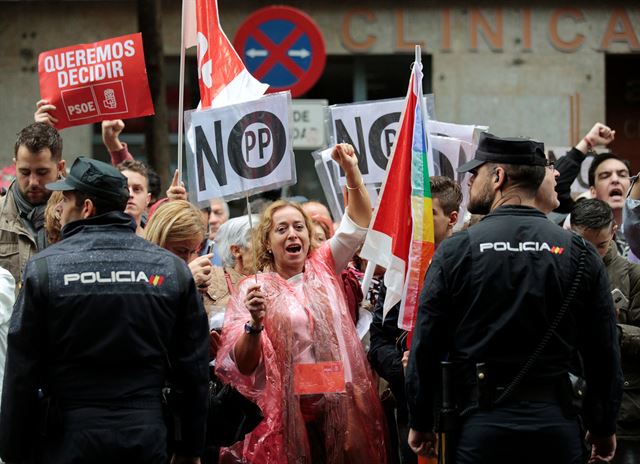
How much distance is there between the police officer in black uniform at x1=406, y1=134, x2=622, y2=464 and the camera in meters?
4.60

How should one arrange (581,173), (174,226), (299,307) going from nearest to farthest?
1. (174,226)
2. (299,307)
3. (581,173)

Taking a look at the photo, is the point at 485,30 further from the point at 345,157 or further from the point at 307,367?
the point at 307,367

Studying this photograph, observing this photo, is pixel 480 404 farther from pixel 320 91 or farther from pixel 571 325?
pixel 320 91

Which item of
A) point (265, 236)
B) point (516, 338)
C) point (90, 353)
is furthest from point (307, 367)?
point (90, 353)

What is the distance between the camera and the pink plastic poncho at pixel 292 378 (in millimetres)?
5660

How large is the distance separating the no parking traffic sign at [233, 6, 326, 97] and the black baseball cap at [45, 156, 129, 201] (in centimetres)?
597

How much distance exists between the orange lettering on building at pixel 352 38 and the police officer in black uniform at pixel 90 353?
1022 centimetres

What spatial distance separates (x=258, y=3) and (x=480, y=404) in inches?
418

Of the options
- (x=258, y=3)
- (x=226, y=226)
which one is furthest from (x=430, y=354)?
(x=258, y=3)

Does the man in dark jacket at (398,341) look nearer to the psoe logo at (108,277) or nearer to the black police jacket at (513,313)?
the black police jacket at (513,313)

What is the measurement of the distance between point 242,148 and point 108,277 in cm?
154

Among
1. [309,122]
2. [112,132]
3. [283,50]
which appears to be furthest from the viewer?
[283,50]

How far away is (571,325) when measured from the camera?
15.5ft

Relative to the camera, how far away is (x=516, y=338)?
15.1 feet
